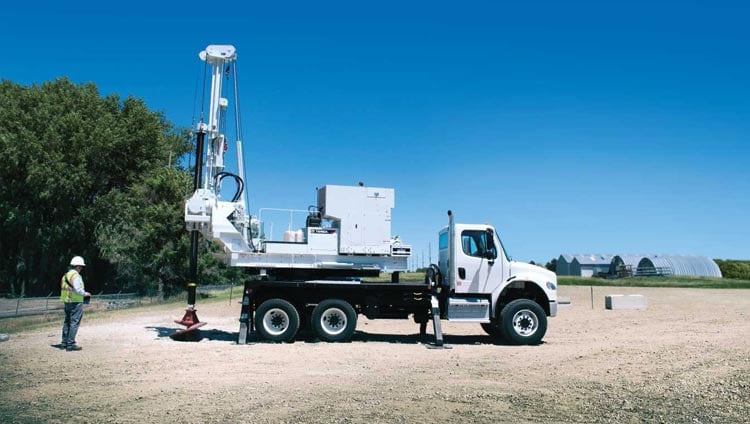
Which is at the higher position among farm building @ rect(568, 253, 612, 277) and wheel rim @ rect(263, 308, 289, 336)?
farm building @ rect(568, 253, 612, 277)

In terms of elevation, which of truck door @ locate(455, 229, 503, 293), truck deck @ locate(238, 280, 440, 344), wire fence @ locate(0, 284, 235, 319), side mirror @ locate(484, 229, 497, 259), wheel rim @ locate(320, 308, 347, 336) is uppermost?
side mirror @ locate(484, 229, 497, 259)

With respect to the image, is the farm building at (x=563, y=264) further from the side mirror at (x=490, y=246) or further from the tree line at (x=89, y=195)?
the side mirror at (x=490, y=246)

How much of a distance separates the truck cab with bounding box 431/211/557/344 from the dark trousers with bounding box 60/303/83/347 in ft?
29.3

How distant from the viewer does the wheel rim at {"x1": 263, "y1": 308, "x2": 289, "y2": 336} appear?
1612cm

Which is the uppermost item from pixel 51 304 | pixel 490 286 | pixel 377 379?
pixel 490 286

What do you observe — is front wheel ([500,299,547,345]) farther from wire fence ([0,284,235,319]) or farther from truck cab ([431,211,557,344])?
wire fence ([0,284,235,319])

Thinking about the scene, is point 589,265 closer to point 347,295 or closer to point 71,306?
point 347,295

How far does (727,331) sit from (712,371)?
8549 millimetres

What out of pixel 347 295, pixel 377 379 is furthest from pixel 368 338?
pixel 377 379

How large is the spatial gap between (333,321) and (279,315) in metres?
1.39

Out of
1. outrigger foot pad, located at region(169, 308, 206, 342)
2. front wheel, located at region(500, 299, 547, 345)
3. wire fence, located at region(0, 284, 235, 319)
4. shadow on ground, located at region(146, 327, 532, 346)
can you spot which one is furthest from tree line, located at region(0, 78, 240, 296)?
front wheel, located at region(500, 299, 547, 345)

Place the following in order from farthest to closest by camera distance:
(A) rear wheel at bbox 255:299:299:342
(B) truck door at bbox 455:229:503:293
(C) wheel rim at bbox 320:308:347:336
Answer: (B) truck door at bbox 455:229:503:293, (C) wheel rim at bbox 320:308:347:336, (A) rear wheel at bbox 255:299:299:342

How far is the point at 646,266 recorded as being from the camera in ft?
231

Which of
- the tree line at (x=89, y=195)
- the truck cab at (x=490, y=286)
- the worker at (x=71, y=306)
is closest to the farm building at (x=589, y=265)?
the tree line at (x=89, y=195)
